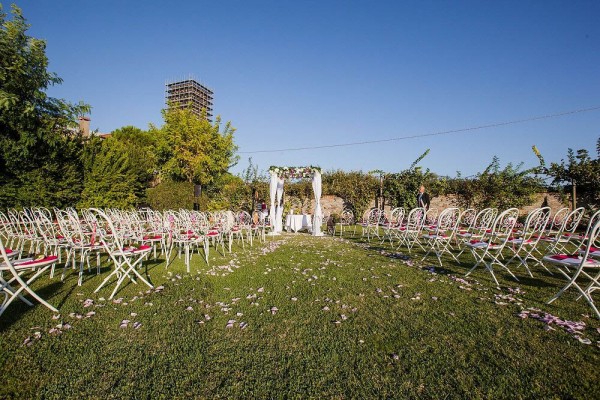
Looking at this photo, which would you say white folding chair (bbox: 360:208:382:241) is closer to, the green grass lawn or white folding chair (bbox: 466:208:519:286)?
white folding chair (bbox: 466:208:519:286)

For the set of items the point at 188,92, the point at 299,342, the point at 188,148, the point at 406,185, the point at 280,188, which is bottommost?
the point at 299,342

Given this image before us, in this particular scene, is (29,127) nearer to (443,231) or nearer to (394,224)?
(394,224)

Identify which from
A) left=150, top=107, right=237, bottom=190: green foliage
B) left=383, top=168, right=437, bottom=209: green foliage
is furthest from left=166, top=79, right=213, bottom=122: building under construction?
left=383, top=168, right=437, bottom=209: green foliage

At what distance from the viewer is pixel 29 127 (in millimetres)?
9891

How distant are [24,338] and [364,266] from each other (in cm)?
467

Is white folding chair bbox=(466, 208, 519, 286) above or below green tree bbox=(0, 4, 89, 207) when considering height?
below

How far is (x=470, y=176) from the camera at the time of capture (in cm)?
1529

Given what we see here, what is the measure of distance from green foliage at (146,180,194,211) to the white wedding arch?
19.6 feet

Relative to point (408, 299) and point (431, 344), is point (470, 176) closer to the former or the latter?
point (408, 299)

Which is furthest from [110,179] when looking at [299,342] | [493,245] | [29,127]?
[493,245]

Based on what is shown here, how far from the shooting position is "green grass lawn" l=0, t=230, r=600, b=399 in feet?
6.13

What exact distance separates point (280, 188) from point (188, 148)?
8809 millimetres

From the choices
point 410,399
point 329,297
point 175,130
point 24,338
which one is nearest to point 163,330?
point 24,338

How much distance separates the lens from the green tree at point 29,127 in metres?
9.59
